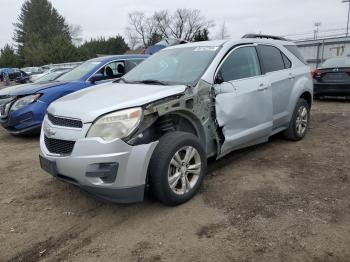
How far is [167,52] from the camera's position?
16.5ft

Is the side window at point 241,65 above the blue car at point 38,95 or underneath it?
above

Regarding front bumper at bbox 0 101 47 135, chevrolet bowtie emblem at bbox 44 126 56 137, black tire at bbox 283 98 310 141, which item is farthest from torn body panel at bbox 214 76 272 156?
front bumper at bbox 0 101 47 135

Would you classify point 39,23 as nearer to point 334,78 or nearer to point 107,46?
point 107,46

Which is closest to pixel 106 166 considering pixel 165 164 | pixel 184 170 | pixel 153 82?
pixel 165 164

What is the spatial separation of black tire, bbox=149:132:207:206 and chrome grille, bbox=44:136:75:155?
79 cm

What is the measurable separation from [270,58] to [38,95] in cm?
435

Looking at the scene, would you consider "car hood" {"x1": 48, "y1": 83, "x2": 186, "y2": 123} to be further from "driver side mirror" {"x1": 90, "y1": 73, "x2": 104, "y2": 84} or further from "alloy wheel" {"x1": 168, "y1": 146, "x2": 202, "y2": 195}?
"driver side mirror" {"x1": 90, "y1": 73, "x2": 104, "y2": 84}

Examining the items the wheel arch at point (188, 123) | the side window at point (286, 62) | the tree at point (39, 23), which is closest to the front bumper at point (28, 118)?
the wheel arch at point (188, 123)

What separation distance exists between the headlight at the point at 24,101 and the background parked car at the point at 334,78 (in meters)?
7.87

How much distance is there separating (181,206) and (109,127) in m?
1.15

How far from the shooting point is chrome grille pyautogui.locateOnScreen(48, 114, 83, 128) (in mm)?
3334

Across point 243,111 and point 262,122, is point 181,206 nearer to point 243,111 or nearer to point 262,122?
point 243,111

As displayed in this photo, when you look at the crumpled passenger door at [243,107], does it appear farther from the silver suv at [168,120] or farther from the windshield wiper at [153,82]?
the windshield wiper at [153,82]

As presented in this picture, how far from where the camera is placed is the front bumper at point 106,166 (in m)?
3.12
